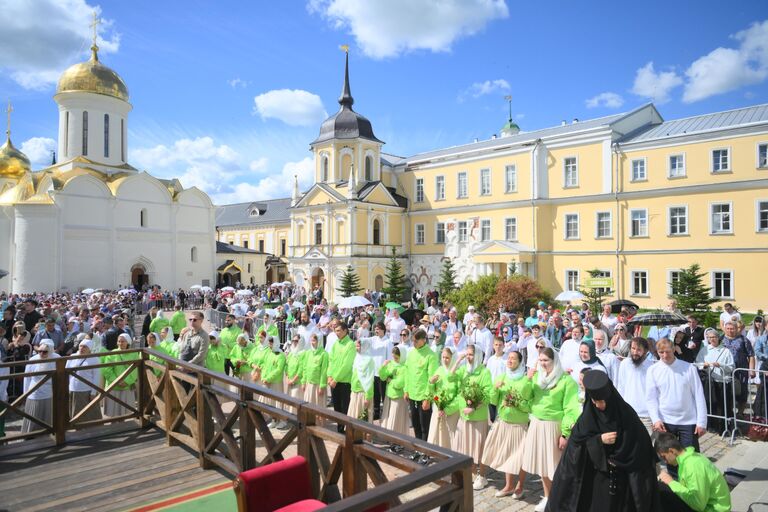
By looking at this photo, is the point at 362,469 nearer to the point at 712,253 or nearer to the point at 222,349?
the point at 222,349

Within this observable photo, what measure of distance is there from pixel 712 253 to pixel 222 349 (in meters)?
28.9

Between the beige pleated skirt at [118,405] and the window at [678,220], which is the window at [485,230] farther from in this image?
the beige pleated skirt at [118,405]

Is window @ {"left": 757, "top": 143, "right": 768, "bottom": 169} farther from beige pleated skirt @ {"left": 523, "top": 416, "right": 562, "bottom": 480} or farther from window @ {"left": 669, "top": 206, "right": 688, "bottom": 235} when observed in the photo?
beige pleated skirt @ {"left": 523, "top": 416, "right": 562, "bottom": 480}

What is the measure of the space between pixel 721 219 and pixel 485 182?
52.2ft

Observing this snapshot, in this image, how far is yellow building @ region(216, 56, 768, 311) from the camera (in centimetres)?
2850

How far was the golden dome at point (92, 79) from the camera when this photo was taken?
41.4 metres

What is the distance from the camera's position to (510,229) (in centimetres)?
3769

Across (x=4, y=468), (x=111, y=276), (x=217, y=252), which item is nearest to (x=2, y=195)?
(x=111, y=276)

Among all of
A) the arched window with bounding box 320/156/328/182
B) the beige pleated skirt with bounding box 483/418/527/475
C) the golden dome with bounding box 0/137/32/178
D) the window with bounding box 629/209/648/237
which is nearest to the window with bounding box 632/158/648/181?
the window with bounding box 629/209/648/237

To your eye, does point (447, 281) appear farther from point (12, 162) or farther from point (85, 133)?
point (12, 162)

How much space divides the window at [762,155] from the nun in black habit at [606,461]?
3017 centimetres

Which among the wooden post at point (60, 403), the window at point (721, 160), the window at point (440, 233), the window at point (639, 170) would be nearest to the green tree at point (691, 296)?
the window at point (721, 160)

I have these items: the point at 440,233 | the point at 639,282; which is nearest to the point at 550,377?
the point at 639,282

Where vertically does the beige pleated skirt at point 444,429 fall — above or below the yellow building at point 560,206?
below
